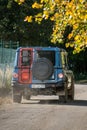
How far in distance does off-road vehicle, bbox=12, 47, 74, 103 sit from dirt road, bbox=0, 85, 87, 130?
68 cm

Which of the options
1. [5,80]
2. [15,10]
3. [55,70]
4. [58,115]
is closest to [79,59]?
[15,10]

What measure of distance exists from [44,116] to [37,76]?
5075 millimetres

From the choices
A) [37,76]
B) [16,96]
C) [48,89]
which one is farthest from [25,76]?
[48,89]

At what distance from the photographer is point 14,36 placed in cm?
4719

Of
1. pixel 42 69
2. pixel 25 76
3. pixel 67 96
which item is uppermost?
pixel 42 69

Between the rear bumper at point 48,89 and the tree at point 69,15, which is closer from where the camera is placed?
the tree at point 69,15

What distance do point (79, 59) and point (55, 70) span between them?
4029cm

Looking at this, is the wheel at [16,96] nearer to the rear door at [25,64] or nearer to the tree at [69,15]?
the rear door at [25,64]

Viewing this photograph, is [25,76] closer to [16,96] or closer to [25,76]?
[25,76]

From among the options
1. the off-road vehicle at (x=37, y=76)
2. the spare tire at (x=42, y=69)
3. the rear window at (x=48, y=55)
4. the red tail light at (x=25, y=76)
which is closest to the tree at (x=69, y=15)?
the spare tire at (x=42, y=69)

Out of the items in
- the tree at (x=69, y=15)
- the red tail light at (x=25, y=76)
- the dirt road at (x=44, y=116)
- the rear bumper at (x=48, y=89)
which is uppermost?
the tree at (x=69, y=15)

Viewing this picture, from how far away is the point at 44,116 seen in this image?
1622 cm

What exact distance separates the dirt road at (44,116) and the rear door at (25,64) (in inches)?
48.6

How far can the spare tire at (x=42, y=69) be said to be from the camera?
2103 cm
